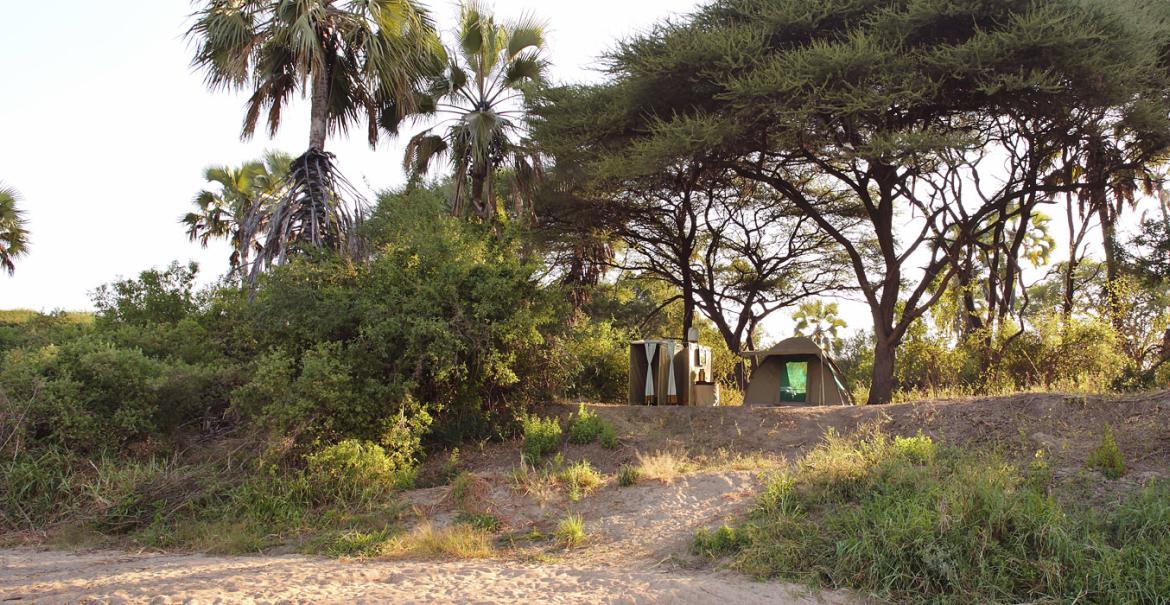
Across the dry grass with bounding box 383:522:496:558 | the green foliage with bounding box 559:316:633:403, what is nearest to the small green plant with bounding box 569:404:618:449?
the dry grass with bounding box 383:522:496:558

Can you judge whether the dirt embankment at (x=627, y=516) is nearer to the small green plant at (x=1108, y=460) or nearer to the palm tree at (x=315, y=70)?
the small green plant at (x=1108, y=460)

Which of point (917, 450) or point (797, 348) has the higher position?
point (797, 348)

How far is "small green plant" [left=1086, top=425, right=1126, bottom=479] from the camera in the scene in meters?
7.98

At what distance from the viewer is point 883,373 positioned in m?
15.4

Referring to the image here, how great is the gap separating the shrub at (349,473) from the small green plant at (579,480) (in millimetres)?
2116

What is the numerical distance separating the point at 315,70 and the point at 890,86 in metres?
9.63

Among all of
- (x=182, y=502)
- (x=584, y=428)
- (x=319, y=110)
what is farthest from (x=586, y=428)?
(x=319, y=110)

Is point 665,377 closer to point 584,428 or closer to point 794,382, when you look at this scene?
point 794,382

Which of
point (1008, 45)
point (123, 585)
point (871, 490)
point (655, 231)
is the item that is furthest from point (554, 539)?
point (655, 231)

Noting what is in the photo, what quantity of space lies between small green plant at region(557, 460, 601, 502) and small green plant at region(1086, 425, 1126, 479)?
17.1ft

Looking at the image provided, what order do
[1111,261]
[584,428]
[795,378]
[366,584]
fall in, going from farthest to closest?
[1111,261]
[795,378]
[584,428]
[366,584]

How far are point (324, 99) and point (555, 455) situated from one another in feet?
25.4

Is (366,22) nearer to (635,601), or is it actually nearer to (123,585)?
(123,585)

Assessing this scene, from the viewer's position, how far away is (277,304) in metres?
11.4
